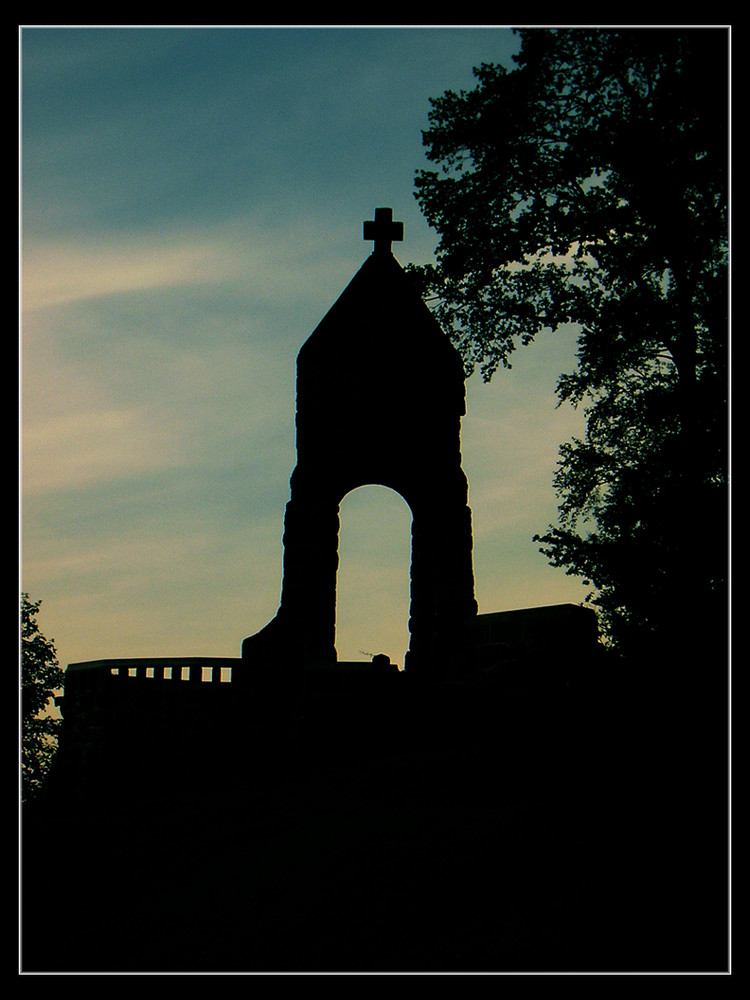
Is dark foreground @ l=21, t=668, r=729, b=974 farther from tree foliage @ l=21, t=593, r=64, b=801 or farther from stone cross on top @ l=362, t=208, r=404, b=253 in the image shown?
tree foliage @ l=21, t=593, r=64, b=801

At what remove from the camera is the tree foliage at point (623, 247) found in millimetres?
14445

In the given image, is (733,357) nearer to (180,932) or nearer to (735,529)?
(735,529)

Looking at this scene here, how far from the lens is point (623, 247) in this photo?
16.2 meters

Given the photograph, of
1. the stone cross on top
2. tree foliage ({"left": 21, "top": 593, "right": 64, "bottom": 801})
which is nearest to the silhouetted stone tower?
the stone cross on top

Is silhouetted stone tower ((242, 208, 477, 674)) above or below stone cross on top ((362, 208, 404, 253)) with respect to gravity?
below

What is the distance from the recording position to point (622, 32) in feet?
49.9

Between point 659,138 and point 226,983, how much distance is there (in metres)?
13.1

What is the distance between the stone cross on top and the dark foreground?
799cm

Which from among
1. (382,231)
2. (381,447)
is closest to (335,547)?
(381,447)

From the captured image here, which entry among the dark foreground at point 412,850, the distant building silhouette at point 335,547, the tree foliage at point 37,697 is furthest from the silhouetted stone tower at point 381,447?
the tree foliage at point 37,697

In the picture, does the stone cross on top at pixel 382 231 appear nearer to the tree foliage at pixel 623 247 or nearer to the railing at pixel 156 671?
the tree foliage at pixel 623 247

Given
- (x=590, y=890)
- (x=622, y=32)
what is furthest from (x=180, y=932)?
(x=622, y=32)

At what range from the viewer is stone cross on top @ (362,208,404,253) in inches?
684

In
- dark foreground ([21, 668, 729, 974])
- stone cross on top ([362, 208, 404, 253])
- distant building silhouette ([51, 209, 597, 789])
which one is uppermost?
stone cross on top ([362, 208, 404, 253])
